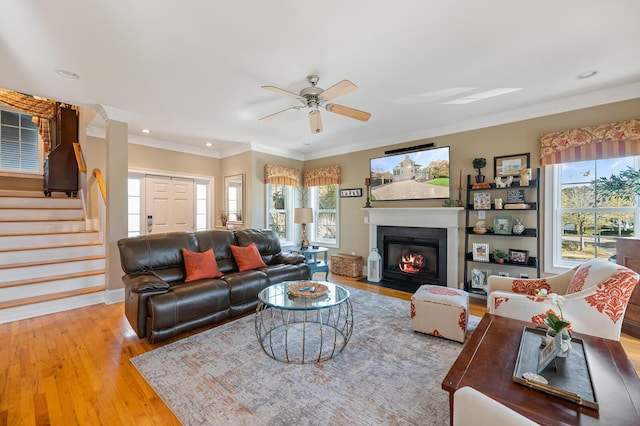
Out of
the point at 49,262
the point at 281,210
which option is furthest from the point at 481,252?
the point at 49,262

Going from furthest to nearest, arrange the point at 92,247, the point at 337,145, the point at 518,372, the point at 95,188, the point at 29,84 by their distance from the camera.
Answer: the point at 337,145, the point at 95,188, the point at 92,247, the point at 29,84, the point at 518,372

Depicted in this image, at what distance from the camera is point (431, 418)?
1.71 meters

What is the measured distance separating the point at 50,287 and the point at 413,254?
17.3ft

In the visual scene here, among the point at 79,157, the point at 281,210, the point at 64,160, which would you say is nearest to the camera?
the point at 79,157

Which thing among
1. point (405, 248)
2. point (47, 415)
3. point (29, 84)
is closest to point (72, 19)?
point (29, 84)

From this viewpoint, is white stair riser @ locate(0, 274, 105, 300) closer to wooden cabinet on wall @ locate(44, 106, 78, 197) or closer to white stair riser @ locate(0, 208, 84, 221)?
white stair riser @ locate(0, 208, 84, 221)

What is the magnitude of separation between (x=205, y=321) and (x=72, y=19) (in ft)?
9.05

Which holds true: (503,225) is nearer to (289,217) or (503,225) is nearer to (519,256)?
(519,256)

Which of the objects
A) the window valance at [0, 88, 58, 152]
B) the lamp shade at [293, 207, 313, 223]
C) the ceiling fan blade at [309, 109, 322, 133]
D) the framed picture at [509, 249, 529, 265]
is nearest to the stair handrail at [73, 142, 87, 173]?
the window valance at [0, 88, 58, 152]

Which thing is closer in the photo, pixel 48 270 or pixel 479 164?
pixel 48 270

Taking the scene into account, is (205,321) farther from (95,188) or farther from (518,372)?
(95,188)

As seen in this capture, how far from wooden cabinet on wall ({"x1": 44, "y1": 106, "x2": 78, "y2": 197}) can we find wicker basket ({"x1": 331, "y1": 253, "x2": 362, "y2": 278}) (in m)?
4.95

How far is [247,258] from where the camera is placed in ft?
12.6

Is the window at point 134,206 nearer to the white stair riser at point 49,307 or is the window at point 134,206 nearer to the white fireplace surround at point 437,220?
the white stair riser at point 49,307
